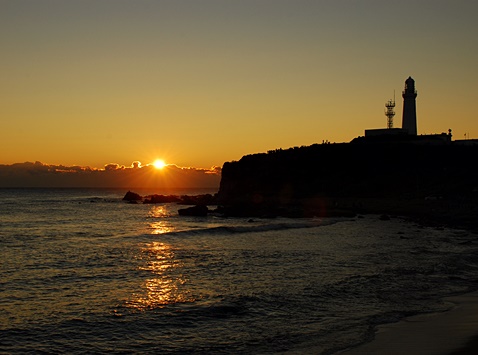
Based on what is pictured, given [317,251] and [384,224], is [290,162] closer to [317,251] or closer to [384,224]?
[384,224]

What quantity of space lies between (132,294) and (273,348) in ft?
23.0

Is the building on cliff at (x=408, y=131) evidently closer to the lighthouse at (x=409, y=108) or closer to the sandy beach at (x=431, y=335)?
the lighthouse at (x=409, y=108)

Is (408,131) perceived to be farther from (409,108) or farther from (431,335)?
(431,335)

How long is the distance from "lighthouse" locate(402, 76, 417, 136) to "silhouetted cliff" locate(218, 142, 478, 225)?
12720mm

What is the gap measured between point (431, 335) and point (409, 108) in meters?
92.8

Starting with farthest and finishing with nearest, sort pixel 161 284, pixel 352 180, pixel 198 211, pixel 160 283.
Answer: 1. pixel 352 180
2. pixel 198 211
3. pixel 160 283
4. pixel 161 284

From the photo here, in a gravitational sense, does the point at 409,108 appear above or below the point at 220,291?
above

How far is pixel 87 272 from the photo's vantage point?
20.8 m

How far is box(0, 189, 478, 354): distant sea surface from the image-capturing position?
11.8 m

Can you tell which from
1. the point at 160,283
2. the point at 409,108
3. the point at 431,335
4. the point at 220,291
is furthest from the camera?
the point at 409,108

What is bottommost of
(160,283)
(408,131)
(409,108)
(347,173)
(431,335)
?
(160,283)

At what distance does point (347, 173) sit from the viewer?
85.3m

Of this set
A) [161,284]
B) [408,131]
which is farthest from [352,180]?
[161,284]

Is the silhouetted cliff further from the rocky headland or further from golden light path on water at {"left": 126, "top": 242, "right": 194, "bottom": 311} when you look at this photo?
golden light path on water at {"left": 126, "top": 242, "right": 194, "bottom": 311}
